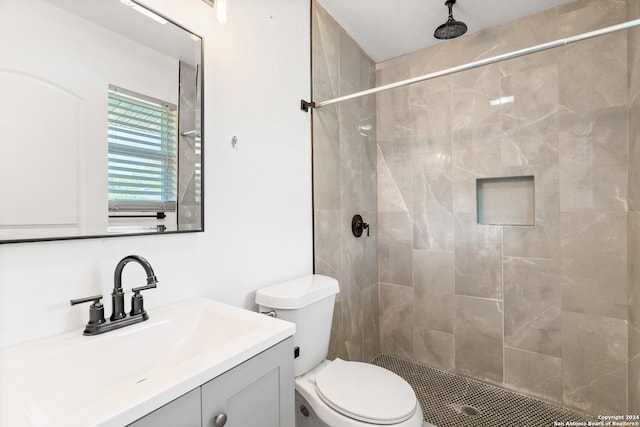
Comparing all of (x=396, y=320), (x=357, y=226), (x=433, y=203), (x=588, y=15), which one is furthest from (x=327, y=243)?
(x=588, y=15)

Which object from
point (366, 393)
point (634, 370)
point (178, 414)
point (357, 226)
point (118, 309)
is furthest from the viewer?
point (357, 226)

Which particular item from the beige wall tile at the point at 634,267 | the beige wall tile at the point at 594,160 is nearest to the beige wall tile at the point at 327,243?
the beige wall tile at the point at 594,160

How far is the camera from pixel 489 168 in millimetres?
2012

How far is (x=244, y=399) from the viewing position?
30.1 inches

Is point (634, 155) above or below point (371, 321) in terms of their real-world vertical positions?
above

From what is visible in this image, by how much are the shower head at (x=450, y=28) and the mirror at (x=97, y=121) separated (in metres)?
1.54

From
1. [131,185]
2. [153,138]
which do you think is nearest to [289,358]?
[131,185]

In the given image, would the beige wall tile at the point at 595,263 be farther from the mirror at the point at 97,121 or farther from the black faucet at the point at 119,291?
the black faucet at the point at 119,291

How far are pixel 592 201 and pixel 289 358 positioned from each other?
1929mm

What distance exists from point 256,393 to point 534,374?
194 cm

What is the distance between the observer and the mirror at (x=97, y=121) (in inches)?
30.2

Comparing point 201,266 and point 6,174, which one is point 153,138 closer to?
point 6,174

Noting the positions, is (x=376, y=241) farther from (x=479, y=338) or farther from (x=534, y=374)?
(x=534, y=374)

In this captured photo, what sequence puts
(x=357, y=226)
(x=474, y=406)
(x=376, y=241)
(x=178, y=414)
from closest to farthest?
(x=178, y=414)
(x=474, y=406)
(x=357, y=226)
(x=376, y=241)
